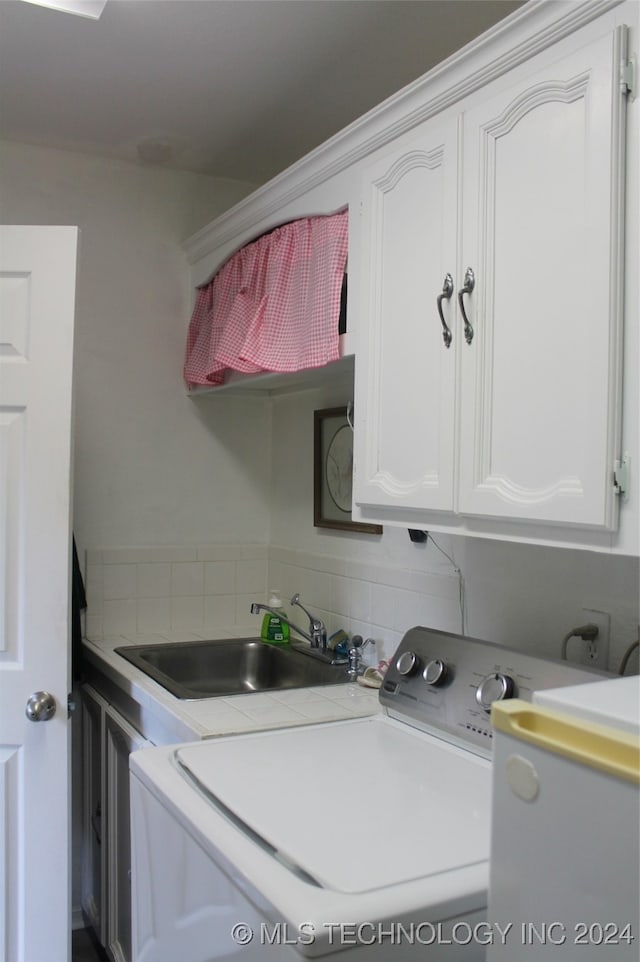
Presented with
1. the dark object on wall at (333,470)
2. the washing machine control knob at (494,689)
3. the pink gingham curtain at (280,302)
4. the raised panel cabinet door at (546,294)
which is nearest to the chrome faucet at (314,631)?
the dark object on wall at (333,470)

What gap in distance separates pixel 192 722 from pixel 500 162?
50.3 inches

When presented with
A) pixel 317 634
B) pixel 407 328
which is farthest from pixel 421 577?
pixel 407 328

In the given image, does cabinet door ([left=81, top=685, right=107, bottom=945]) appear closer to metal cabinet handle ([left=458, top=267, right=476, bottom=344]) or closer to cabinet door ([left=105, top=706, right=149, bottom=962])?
cabinet door ([left=105, top=706, right=149, bottom=962])

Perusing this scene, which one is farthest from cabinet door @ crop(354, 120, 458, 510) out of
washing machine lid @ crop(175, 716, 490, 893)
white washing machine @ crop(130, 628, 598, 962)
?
washing machine lid @ crop(175, 716, 490, 893)

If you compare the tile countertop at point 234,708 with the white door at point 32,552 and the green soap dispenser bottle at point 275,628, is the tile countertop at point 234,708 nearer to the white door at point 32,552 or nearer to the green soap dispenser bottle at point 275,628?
the white door at point 32,552

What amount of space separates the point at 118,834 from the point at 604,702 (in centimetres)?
182

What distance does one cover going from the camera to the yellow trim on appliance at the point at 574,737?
737 mm

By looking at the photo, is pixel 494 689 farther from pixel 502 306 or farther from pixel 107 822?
pixel 107 822

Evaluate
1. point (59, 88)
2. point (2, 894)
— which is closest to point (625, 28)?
point (59, 88)

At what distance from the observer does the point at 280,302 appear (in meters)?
2.15

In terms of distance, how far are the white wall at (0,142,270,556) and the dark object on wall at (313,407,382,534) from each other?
44cm

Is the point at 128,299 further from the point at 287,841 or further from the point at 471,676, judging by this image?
the point at 287,841

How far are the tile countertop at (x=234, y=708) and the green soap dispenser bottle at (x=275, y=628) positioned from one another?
0.52m

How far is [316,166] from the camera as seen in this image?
199 centimetres
